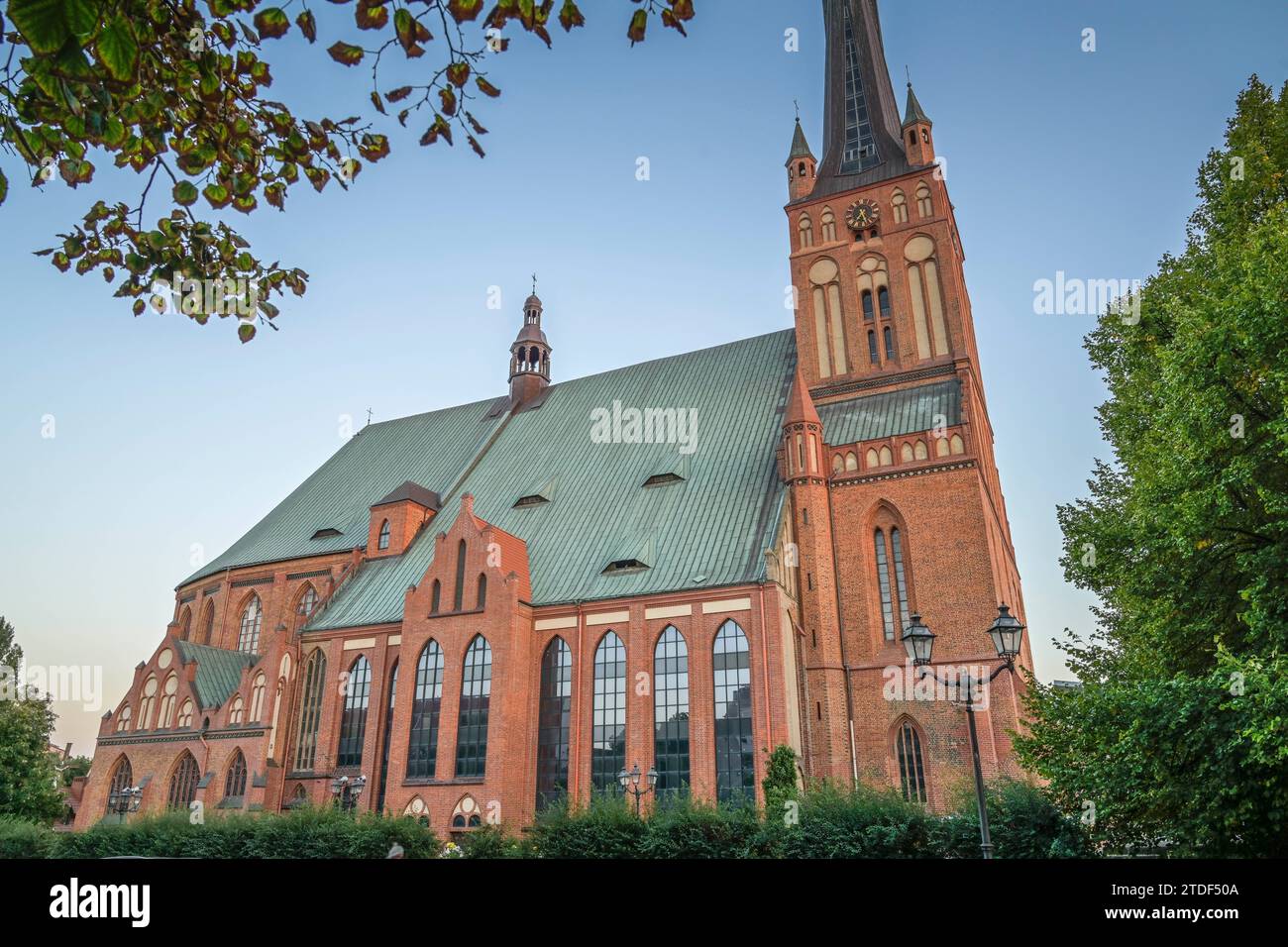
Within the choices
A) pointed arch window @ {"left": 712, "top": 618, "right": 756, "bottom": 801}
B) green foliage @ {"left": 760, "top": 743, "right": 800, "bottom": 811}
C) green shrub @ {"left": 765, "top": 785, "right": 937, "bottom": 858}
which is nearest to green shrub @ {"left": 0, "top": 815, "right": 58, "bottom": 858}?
pointed arch window @ {"left": 712, "top": 618, "right": 756, "bottom": 801}

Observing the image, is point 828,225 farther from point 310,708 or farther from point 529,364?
point 310,708

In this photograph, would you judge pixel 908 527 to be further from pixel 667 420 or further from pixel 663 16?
pixel 663 16

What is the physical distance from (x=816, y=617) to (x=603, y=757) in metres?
8.29

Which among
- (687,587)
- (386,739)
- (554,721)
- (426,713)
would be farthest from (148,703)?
(687,587)

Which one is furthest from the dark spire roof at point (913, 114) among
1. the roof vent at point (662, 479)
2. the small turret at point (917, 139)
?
the roof vent at point (662, 479)

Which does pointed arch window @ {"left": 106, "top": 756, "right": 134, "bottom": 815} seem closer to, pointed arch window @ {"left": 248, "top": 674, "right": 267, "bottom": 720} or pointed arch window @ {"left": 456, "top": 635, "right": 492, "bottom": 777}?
pointed arch window @ {"left": 248, "top": 674, "right": 267, "bottom": 720}

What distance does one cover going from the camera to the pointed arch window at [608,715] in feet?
88.6

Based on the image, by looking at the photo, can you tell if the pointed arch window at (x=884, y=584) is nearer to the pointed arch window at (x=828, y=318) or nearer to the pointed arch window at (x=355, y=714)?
the pointed arch window at (x=828, y=318)

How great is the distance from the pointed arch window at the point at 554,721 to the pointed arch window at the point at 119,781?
18.6 m

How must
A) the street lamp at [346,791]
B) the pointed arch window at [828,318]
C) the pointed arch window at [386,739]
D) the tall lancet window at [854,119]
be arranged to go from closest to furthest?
the street lamp at [346,791] → the pointed arch window at [386,739] → the pointed arch window at [828,318] → the tall lancet window at [854,119]

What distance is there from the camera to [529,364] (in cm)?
4603
